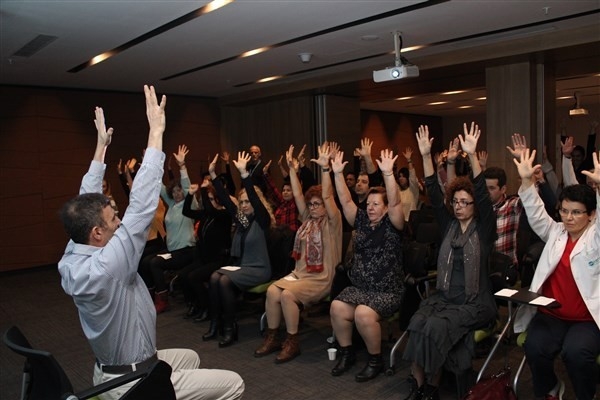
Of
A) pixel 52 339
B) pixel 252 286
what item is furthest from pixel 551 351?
pixel 52 339

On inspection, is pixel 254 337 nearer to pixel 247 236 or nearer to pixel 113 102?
pixel 247 236

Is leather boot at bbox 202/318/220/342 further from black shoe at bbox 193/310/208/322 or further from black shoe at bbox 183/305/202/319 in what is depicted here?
black shoe at bbox 183/305/202/319

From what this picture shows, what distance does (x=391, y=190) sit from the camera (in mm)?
3736

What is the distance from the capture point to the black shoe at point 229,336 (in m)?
4.66

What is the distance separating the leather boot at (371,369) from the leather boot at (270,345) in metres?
0.90

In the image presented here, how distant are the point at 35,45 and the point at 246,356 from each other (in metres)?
4.23

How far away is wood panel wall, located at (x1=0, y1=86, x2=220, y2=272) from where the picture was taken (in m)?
8.42

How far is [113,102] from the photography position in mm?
9430

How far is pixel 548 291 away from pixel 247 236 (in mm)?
2645

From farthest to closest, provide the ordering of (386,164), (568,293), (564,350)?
1. (386,164)
2. (568,293)
3. (564,350)

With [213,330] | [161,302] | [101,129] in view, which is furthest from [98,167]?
[161,302]

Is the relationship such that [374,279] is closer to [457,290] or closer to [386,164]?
[457,290]

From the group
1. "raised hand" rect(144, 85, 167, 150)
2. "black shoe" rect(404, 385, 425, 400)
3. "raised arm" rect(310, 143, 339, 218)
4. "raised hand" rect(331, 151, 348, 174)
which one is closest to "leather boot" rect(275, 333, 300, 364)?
"raised arm" rect(310, 143, 339, 218)

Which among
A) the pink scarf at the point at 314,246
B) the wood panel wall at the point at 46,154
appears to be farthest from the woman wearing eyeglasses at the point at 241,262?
the wood panel wall at the point at 46,154
